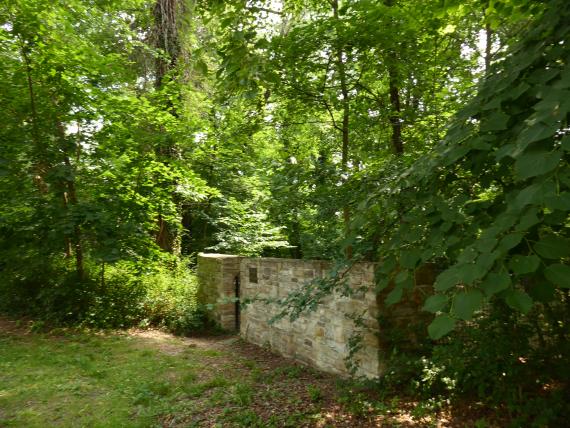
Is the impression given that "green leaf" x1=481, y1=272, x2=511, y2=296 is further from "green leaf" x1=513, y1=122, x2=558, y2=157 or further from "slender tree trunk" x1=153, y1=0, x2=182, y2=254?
"slender tree trunk" x1=153, y1=0, x2=182, y2=254

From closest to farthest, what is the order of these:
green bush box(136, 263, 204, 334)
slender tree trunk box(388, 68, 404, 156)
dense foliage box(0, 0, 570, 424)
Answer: dense foliage box(0, 0, 570, 424) → slender tree trunk box(388, 68, 404, 156) → green bush box(136, 263, 204, 334)

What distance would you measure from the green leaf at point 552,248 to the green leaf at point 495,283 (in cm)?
16

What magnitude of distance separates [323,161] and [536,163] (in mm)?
4944

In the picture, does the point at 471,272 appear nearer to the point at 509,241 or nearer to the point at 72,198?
the point at 509,241

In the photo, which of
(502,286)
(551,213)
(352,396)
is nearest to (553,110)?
(551,213)

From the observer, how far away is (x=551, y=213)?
152 centimetres

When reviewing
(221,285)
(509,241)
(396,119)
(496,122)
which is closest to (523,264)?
(509,241)

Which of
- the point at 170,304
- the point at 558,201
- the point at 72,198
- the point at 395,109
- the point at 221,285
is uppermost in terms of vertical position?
the point at 395,109

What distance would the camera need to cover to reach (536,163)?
1335 mm

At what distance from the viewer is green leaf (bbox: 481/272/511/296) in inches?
51.9

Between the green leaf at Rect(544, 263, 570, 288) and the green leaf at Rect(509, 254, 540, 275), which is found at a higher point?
the green leaf at Rect(509, 254, 540, 275)

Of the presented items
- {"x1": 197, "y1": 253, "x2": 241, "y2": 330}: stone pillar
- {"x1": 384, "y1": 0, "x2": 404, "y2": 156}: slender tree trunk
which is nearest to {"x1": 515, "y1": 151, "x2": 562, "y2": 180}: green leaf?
{"x1": 384, "y1": 0, "x2": 404, "y2": 156}: slender tree trunk

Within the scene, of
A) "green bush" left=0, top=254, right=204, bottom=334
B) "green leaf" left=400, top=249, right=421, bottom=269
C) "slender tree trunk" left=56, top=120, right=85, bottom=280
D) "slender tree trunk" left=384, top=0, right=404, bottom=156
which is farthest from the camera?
"green bush" left=0, top=254, right=204, bottom=334

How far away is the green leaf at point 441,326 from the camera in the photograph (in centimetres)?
133
